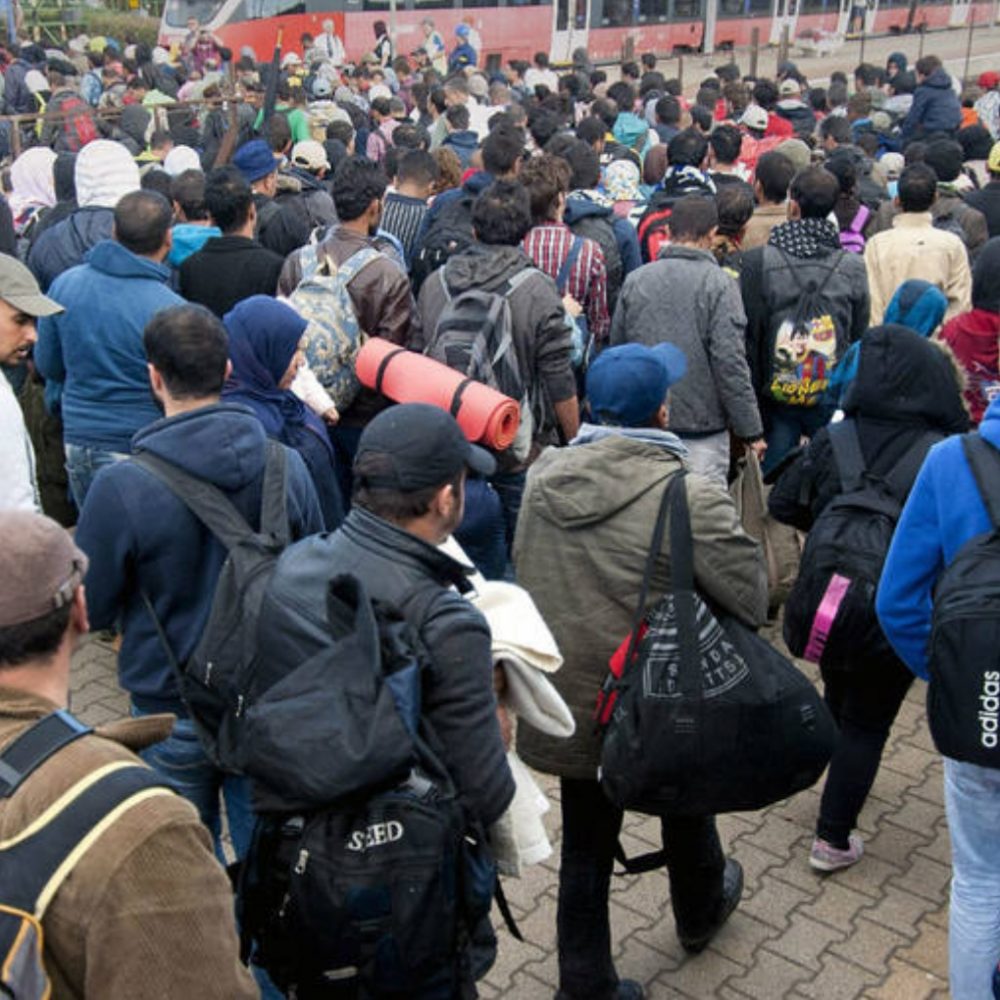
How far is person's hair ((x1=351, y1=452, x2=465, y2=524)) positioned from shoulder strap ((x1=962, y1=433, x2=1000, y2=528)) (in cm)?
128

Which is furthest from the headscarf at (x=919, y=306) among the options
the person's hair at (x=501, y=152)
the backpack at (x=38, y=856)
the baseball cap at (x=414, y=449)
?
the backpack at (x=38, y=856)

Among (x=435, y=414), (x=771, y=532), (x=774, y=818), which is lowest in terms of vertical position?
(x=774, y=818)

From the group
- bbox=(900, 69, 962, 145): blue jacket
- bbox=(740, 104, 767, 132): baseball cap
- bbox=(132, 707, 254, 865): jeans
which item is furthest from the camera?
bbox=(900, 69, 962, 145): blue jacket

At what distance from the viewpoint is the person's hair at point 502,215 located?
17.4 ft

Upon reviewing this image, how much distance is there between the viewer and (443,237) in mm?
6824

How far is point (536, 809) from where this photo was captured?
9.88 feet

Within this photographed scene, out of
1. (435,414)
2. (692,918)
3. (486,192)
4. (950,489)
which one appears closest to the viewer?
(435,414)

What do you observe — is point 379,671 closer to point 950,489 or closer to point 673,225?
point 950,489

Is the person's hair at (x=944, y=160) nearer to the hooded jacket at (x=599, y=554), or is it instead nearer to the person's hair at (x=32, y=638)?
the hooded jacket at (x=599, y=554)

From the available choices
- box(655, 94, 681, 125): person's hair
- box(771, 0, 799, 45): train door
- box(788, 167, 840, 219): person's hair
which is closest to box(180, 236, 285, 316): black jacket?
box(788, 167, 840, 219): person's hair

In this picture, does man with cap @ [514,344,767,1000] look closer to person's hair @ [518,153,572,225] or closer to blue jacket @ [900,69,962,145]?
person's hair @ [518,153,572,225]

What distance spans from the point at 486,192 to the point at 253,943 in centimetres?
333

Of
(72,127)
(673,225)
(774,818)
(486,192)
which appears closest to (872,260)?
(673,225)

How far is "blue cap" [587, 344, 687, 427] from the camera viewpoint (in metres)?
3.63
